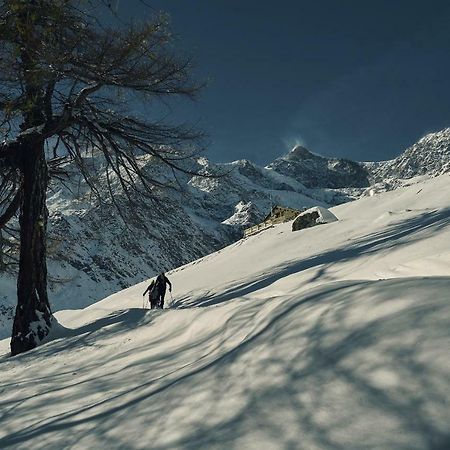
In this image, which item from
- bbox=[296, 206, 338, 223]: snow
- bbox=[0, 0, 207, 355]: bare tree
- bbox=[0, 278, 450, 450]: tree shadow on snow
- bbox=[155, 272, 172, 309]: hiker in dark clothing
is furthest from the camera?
bbox=[296, 206, 338, 223]: snow

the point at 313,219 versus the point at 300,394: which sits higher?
the point at 313,219

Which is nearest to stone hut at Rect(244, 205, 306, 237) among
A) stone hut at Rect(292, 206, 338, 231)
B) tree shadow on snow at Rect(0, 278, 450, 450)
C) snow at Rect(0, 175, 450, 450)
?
stone hut at Rect(292, 206, 338, 231)

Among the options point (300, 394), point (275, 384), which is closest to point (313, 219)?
point (275, 384)

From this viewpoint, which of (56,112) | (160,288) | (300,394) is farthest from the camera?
(160,288)

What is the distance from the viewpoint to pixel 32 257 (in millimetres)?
8023

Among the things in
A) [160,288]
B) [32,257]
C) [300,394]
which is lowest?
[300,394]

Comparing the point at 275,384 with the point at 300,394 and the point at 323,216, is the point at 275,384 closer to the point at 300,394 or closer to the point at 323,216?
the point at 300,394

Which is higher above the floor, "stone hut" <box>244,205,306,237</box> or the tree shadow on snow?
"stone hut" <box>244,205,306,237</box>

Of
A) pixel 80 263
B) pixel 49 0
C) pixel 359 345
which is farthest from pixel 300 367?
pixel 80 263

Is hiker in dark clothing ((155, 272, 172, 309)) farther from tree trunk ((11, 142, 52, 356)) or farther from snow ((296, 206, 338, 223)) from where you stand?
snow ((296, 206, 338, 223))

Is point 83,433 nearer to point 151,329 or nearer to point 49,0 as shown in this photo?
point 151,329

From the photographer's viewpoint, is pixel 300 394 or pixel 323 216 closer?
pixel 300 394

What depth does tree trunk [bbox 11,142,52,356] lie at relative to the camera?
25.8 ft

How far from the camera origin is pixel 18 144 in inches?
309
